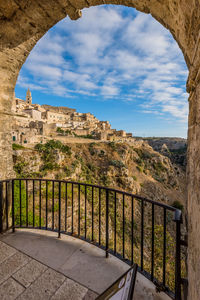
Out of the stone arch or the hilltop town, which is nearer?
the stone arch

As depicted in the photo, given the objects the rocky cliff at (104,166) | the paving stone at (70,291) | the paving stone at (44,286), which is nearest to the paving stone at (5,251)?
the paving stone at (44,286)

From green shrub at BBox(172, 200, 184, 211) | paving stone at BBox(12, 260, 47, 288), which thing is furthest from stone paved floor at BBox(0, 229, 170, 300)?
green shrub at BBox(172, 200, 184, 211)

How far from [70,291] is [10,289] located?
0.74 m

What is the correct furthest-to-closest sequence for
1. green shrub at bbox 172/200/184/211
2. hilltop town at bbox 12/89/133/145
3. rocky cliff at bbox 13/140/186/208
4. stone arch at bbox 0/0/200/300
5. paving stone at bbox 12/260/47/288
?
green shrub at bbox 172/200/184/211 < hilltop town at bbox 12/89/133/145 < rocky cliff at bbox 13/140/186/208 < paving stone at bbox 12/260/47/288 < stone arch at bbox 0/0/200/300

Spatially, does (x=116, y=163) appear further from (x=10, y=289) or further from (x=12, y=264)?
(x=10, y=289)

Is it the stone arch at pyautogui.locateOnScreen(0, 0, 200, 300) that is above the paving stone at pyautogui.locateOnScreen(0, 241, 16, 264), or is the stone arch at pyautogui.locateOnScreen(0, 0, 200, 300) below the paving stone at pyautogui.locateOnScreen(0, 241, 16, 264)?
above

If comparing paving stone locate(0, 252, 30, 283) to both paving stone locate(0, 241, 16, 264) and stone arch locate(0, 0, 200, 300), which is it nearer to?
paving stone locate(0, 241, 16, 264)

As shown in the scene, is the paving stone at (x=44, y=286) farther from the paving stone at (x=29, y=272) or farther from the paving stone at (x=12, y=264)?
the paving stone at (x=12, y=264)

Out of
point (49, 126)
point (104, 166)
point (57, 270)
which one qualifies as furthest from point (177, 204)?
point (49, 126)

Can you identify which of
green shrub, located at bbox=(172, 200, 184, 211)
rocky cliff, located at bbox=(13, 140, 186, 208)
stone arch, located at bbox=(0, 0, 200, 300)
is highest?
stone arch, located at bbox=(0, 0, 200, 300)

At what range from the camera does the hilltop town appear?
2073cm

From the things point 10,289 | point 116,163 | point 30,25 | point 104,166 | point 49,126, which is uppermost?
point 49,126

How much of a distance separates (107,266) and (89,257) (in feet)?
1.05

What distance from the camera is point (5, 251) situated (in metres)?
2.37
